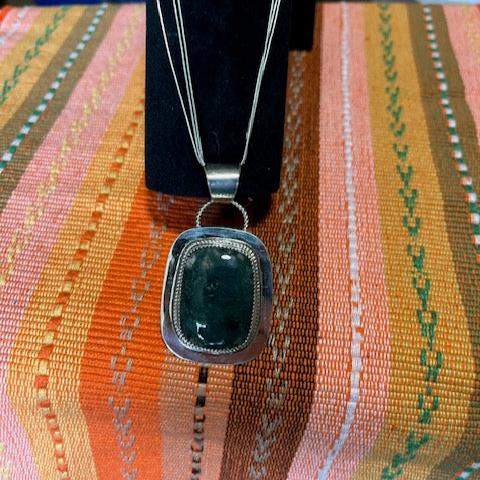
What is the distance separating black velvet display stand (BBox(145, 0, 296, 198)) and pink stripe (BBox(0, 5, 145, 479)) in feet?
0.25

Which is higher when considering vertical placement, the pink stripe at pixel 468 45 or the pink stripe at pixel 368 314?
the pink stripe at pixel 468 45

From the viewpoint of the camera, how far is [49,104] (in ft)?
1.53

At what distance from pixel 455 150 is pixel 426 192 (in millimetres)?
58

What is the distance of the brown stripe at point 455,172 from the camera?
1.12 feet

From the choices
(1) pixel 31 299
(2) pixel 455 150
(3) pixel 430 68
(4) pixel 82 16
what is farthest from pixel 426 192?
(4) pixel 82 16

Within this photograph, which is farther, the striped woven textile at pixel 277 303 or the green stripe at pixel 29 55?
the green stripe at pixel 29 55

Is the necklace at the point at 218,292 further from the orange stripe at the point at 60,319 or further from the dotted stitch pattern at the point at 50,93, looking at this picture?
the dotted stitch pattern at the point at 50,93

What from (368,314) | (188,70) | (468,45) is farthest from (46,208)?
(468,45)

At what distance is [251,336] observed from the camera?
329mm

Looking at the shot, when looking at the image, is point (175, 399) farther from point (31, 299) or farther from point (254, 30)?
point (254, 30)

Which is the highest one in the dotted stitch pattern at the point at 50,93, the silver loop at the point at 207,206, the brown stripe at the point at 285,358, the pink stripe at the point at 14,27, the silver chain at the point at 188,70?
the silver chain at the point at 188,70

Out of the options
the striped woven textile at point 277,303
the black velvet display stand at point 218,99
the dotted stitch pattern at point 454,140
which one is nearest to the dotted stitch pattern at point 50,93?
the striped woven textile at point 277,303

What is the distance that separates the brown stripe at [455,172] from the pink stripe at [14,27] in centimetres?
41

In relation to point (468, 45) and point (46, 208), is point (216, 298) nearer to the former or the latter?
point (46, 208)
